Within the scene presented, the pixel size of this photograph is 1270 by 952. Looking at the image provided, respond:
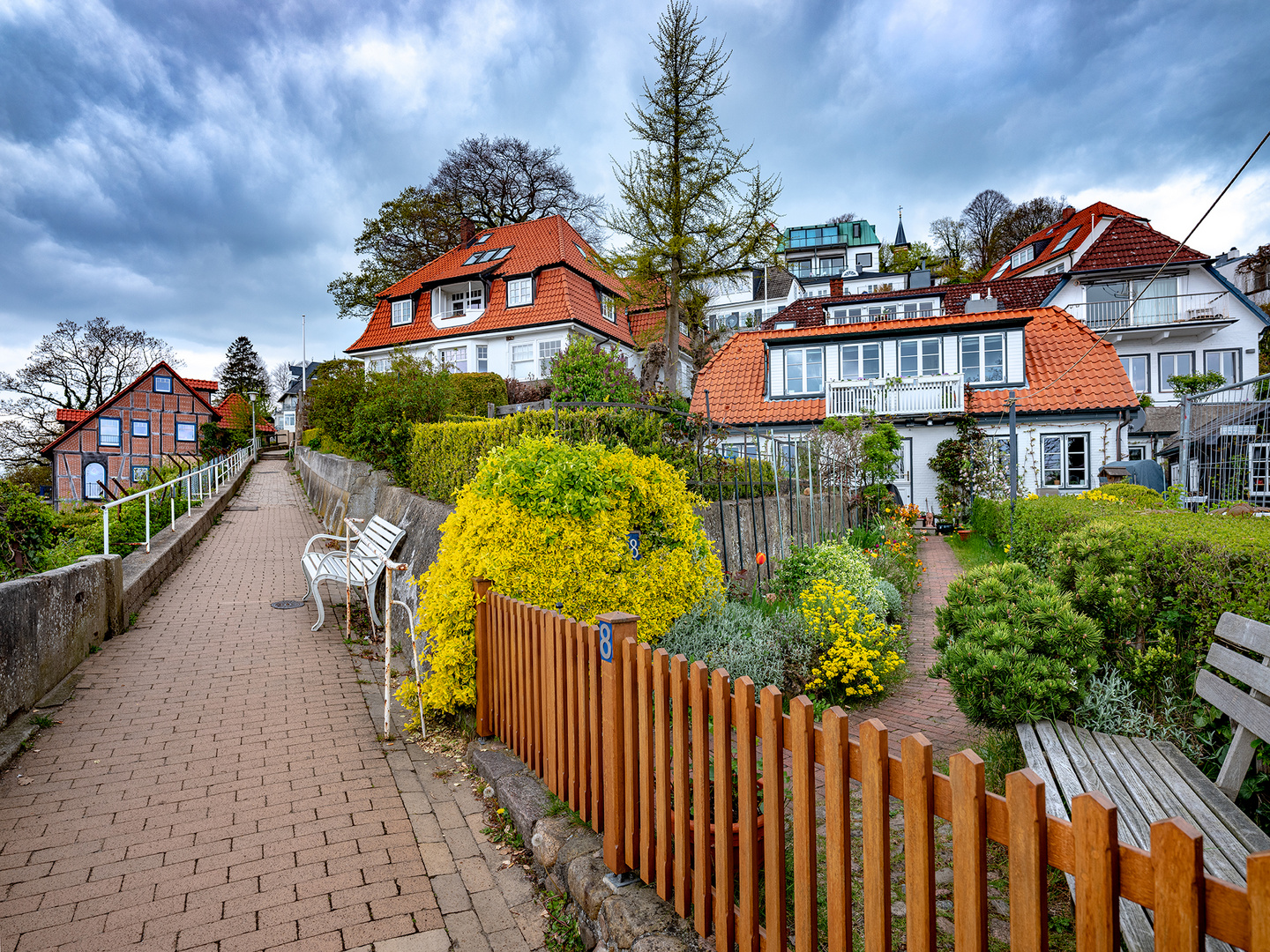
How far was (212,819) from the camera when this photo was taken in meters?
3.51

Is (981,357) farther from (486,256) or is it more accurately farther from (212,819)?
(486,256)

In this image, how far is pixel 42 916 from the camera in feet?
9.04

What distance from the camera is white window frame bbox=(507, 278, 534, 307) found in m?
29.1

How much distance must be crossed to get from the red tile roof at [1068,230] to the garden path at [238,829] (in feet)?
120

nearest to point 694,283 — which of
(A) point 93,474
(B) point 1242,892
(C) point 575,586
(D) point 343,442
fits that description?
A: (D) point 343,442

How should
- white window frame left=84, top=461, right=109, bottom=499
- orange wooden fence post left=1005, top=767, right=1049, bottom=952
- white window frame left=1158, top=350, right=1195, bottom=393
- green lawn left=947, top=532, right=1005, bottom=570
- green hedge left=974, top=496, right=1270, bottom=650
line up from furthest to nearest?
white window frame left=84, top=461, right=109, bottom=499, white window frame left=1158, top=350, right=1195, bottom=393, green lawn left=947, top=532, right=1005, bottom=570, green hedge left=974, top=496, right=1270, bottom=650, orange wooden fence post left=1005, top=767, right=1049, bottom=952

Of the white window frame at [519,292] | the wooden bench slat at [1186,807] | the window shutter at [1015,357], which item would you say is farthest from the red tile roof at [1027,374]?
the wooden bench slat at [1186,807]

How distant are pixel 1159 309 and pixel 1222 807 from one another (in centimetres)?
3106

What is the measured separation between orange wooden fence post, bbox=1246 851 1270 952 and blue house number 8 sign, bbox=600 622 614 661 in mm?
1993

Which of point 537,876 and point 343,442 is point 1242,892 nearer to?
point 537,876

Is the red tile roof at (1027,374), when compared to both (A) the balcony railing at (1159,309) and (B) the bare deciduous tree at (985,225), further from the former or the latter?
(B) the bare deciduous tree at (985,225)

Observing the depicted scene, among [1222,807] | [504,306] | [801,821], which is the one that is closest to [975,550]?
[1222,807]

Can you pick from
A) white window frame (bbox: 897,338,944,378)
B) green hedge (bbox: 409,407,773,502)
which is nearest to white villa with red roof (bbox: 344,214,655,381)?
white window frame (bbox: 897,338,944,378)

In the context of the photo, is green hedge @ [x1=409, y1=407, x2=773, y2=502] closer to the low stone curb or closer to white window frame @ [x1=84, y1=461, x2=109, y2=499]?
the low stone curb
